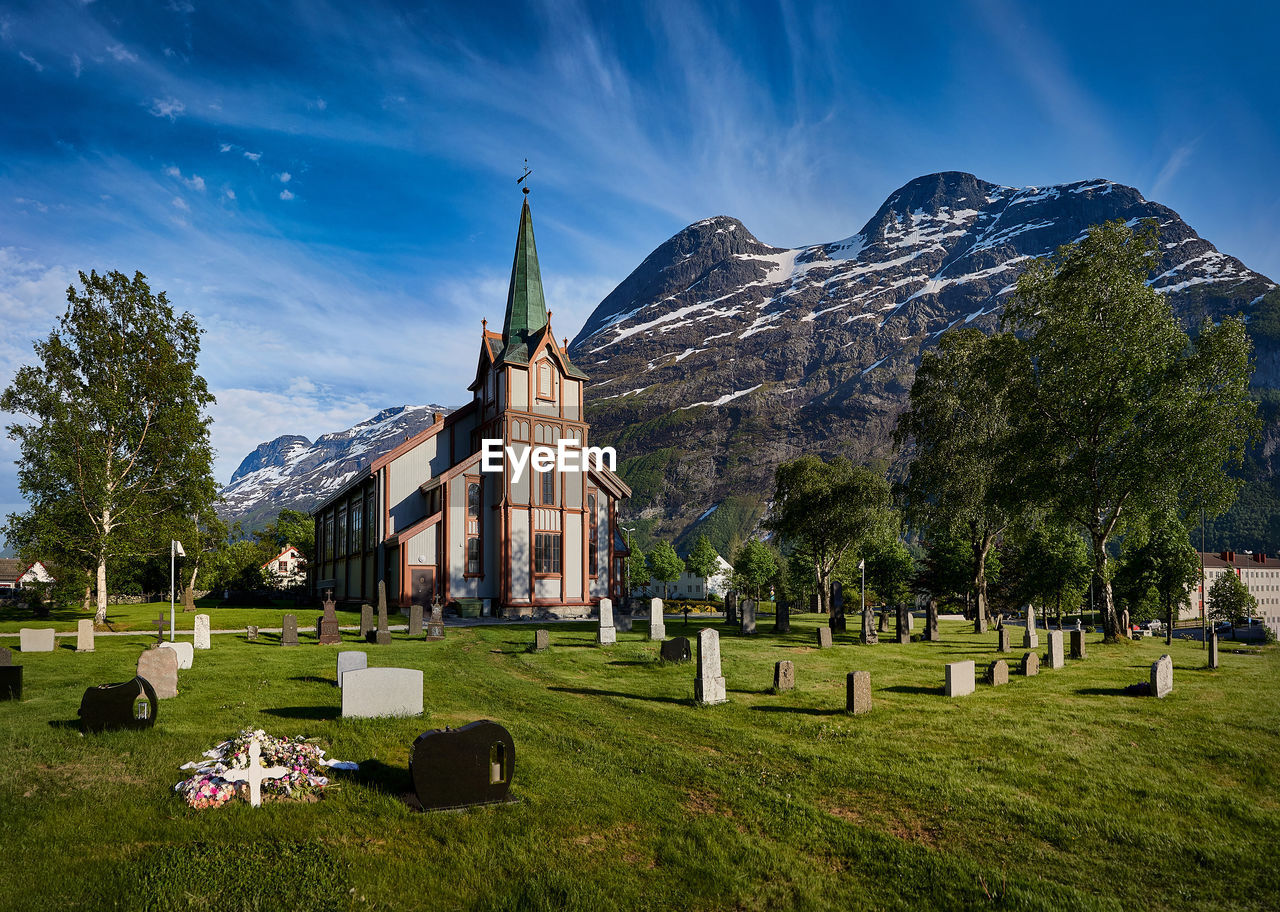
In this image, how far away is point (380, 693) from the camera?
13.2 m

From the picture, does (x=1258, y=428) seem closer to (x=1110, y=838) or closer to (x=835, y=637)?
(x=835, y=637)

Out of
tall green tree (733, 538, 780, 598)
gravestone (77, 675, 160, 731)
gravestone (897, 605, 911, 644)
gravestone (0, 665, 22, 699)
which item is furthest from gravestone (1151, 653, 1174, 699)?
tall green tree (733, 538, 780, 598)

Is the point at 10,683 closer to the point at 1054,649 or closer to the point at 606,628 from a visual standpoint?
the point at 606,628

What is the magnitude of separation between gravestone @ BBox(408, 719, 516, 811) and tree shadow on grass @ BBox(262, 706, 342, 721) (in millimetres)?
5391

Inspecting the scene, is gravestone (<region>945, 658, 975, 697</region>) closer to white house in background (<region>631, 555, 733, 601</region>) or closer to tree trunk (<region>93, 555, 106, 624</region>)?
tree trunk (<region>93, 555, 106, 624</region>)

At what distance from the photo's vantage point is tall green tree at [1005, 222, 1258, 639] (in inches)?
1083

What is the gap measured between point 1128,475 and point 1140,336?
5.68 meters

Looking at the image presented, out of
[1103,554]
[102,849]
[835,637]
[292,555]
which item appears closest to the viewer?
[102,849]

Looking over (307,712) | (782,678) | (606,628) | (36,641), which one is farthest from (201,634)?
(782,678)

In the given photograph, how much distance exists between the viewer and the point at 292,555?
3807 inches

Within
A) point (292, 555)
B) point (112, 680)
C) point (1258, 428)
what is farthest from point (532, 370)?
point (292, 555)

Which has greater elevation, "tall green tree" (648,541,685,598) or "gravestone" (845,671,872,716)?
"gravestone" (845,671,872,716)

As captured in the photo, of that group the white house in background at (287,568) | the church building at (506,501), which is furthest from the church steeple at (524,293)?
the white house in background at (287,568)

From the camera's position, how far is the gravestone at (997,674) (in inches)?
742
